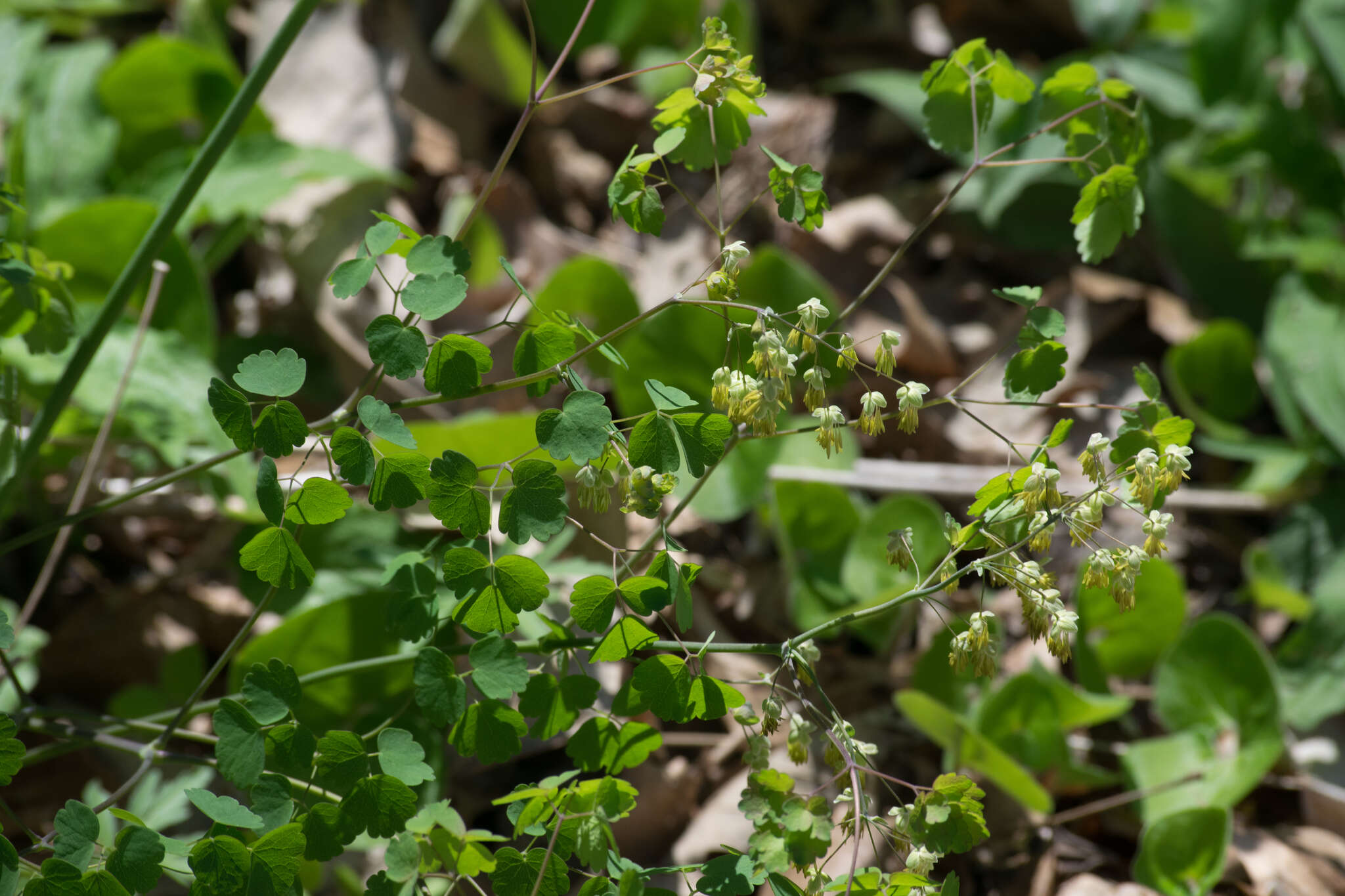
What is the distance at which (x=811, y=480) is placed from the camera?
5.11 ft

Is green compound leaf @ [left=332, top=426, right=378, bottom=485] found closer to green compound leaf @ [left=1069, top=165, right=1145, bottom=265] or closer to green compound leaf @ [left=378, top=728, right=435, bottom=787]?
green compound leaf @ [left=378, top=728, right=435, bottom=787]

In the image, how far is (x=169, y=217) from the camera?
0.90m

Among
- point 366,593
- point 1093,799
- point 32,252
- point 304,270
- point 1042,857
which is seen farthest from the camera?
point 304,270

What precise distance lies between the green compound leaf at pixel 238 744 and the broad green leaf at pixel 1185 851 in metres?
1.06

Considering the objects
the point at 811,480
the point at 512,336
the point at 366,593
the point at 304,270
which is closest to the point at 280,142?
the point at 304,270

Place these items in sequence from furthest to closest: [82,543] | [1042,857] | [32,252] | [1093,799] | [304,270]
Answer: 1. [304,270]
2. [82,543]
3. [1093,799]
4. [1042,857]
5. [32,252]

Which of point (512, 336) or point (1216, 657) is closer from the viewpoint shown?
point (1216, 657)

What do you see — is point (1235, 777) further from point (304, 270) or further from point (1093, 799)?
point (304, 270)

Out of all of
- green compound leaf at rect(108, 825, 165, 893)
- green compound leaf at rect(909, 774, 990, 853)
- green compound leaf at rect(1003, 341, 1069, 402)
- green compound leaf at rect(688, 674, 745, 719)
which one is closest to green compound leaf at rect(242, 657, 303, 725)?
green compound leaf at rect(108, 825, 165, 893)

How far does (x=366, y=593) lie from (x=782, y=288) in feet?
2.69

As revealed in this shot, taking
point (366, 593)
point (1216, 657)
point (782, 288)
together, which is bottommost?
point (1216, 657)

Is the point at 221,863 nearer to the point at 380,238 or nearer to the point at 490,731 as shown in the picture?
the point at 490,731

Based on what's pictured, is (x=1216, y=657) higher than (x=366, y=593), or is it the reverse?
(x=366, y=593)

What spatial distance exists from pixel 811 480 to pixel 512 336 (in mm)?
671
